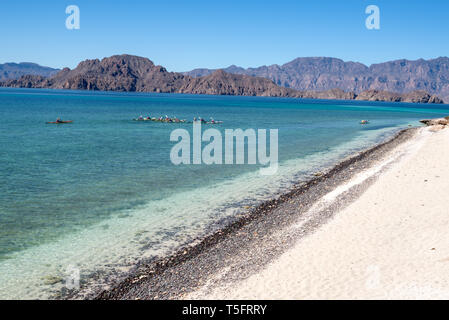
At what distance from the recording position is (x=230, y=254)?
40.6 ft

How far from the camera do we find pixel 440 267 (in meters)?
9.69

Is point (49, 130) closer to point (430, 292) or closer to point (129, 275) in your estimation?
point (129, 275)

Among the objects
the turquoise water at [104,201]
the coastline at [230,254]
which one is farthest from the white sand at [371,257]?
the turquoise water at [104,201]

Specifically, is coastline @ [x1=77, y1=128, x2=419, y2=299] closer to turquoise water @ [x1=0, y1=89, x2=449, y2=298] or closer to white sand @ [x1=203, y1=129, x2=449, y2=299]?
white sand @ [x1=203, y1=129, x2=449, y2=299]

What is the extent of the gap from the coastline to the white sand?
594mm

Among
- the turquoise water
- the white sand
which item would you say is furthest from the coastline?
the turquoise water

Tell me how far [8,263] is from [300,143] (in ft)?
116

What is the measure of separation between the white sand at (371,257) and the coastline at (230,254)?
0.59 metres

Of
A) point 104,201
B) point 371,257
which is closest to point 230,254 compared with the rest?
point 371,257

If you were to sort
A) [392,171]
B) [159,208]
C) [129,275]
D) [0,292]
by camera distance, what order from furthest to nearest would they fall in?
1. [392,171]
2. [159,208]
3. [129,275]
4. [0,292]

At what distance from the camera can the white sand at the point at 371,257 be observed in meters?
9.08

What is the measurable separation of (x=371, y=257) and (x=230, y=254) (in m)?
4.34
